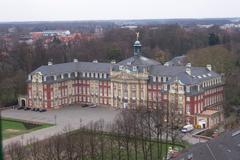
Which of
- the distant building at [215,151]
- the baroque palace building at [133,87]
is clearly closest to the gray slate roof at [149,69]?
the baroque palace building at [133,87]

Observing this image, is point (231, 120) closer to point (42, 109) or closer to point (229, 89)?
point (229, 89)

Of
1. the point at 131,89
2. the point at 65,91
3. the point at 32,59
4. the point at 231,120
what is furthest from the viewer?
the point at 32,59

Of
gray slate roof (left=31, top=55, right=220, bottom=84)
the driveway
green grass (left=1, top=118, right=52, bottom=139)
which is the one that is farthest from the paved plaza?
gray slate roof (left=31, top=55, right=220, bottom=84)

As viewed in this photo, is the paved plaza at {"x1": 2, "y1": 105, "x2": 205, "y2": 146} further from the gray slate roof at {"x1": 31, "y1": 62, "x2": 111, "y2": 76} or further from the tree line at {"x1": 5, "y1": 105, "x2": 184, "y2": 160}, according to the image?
the gray slate roof at {"x1": 31, "y1": 62, "x2": 111, "y2": 76}

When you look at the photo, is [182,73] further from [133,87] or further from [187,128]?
[187,128]

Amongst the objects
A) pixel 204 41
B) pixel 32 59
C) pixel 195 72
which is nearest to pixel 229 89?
pixel 195 72
